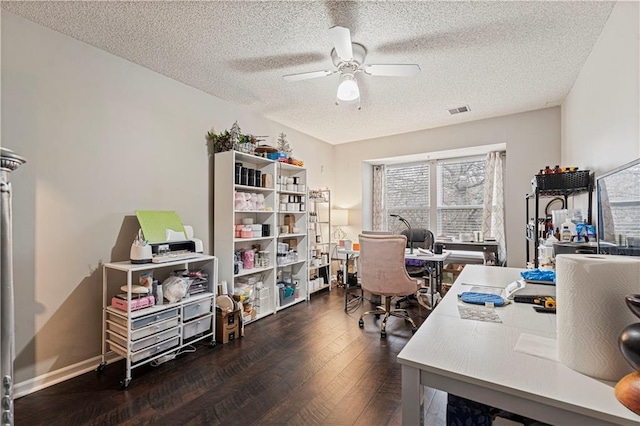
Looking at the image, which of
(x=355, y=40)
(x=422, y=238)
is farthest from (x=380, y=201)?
(x=355, y=40)

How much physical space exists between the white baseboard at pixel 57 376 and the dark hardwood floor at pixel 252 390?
5 centimetres

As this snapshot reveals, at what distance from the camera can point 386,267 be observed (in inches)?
119

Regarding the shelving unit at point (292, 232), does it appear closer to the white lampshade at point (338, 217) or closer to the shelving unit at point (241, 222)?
the shelving unit at point (241, 222)

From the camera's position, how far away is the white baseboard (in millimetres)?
1994

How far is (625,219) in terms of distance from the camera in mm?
1380

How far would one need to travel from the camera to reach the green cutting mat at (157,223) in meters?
2.47

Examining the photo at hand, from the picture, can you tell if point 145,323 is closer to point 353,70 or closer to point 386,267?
point 386,267

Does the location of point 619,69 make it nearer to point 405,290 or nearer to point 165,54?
point 405,290

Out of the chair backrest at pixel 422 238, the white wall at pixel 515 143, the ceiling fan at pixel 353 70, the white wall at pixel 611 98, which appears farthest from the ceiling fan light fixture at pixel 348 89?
the chair backrest at pixel 422 238

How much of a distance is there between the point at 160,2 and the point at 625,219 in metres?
2.90

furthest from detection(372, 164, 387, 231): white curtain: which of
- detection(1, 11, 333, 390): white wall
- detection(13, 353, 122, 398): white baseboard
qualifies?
detection(13, 353, 122, 398): white baseboard

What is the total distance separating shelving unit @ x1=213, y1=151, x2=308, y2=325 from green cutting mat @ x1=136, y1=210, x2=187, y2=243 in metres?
0.58

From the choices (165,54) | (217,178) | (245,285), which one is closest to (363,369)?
(245,285)

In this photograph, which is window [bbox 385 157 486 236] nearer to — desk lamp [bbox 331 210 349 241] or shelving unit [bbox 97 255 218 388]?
desk lamp [bbox 331 210 349 241]
